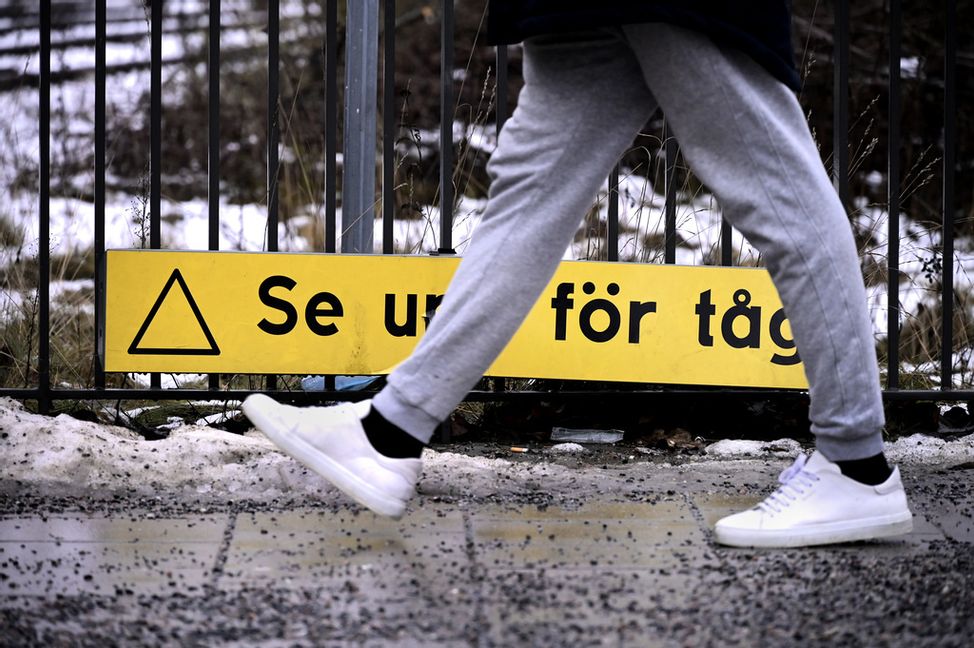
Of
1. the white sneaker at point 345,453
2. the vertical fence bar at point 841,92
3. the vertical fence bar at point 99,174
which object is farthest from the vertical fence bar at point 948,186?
the vertical fence bar at point 99,174

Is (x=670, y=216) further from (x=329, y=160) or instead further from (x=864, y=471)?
(x=864, y=471)

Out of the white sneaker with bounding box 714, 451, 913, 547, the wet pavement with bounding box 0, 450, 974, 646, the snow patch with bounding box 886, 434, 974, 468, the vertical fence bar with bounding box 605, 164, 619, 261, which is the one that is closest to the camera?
the wet pavement with bounding box 0, 450, 974, 646

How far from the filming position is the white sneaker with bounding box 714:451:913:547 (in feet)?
7.90

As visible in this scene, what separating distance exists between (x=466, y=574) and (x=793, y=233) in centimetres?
85

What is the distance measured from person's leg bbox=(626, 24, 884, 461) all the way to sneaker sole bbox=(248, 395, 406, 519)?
821mm

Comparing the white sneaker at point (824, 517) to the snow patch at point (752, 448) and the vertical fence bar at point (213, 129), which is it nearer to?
the snow patch at point (752, 448)

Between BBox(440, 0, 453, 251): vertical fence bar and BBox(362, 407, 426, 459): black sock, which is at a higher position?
BBox(440, 0, 453, 251): vertical fence bar

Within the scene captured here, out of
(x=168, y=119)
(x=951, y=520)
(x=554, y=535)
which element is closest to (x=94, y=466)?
(x=554, y=535)

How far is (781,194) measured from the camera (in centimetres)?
233

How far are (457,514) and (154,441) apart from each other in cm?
97

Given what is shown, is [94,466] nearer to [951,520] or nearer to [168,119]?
[951,520]

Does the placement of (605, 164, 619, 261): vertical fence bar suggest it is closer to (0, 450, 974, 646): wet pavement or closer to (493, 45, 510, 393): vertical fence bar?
(493, 45, 510, 393): vertical fence bar

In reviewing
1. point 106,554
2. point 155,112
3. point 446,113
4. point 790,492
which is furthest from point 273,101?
point 790,492

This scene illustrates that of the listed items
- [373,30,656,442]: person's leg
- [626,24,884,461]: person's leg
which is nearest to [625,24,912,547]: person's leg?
[626,24,884,461]: person's leg
